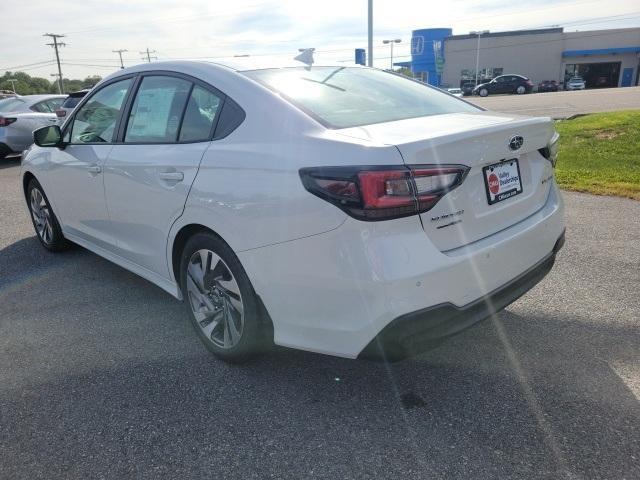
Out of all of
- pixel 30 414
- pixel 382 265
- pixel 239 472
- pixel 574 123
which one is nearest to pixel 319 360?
pixel 239 472

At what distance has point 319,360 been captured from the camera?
3055mm

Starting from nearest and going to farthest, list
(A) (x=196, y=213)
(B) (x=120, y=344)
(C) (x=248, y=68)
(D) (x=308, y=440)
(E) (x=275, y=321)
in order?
(D) (x=308, y=440) → (E) (x=275, y=321) → (A) (x=196, y=213) → (C) (x=248, y=68) → (B) (x=120, y=344)

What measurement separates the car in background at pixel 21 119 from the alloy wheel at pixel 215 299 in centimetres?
1060

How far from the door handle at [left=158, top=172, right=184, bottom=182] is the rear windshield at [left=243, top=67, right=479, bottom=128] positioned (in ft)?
2.20

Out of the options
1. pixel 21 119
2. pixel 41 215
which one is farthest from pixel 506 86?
pixel 41 215

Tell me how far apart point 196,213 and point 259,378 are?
0.96 m

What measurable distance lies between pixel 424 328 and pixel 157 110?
86.8 inches

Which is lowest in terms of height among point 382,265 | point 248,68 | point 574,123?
point 574,123

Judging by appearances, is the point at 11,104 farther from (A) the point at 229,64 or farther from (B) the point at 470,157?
(B) the point at 470,157

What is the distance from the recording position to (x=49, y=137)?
420cm

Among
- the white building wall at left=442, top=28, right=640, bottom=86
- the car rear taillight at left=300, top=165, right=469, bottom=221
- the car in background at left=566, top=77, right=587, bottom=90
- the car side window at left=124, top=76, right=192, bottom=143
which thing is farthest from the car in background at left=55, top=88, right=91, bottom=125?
the white building wall at left=442, top=28, right=640, bottom=86

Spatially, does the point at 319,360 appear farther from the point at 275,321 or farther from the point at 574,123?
the point at 574,123

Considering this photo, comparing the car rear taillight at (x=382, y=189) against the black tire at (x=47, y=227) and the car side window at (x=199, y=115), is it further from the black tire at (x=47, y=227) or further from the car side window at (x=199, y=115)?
the black tire at (x=47, y=227)

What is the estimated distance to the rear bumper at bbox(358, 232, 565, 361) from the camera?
2.19 meters
